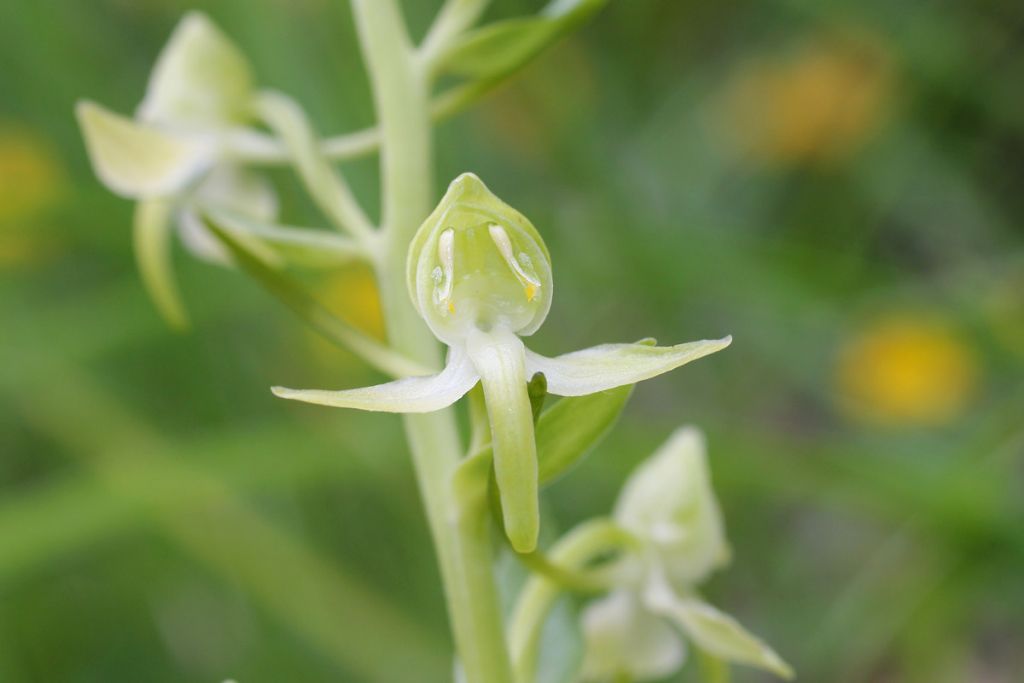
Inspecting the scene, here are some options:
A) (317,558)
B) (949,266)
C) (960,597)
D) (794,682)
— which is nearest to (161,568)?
(317,558)

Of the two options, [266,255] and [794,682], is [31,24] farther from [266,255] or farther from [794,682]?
[794,682]

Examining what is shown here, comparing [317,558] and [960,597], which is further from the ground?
[317,558]

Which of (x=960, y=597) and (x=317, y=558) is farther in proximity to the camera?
(x=317, y=558)

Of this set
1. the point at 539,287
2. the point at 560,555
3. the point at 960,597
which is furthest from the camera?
the point at 960,597

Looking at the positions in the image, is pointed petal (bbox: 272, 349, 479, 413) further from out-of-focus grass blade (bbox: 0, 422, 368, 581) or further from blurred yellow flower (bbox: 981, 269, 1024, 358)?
blurred yellow flower (bbox: 981, 269, 1024, 358)

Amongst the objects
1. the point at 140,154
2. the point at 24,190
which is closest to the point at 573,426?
the point at 140,154

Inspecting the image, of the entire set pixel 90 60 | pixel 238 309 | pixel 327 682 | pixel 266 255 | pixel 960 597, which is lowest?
pixel 960 597

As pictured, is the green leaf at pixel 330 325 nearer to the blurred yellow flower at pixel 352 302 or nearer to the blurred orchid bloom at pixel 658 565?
the blurred orchid bloom at pixel 658 565

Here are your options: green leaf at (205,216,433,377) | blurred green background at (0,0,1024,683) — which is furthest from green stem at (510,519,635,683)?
blurred green background at (0,0,1024,683)
